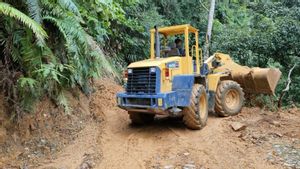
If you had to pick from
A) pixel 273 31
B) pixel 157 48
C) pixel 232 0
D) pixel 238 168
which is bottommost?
pixel 238 168

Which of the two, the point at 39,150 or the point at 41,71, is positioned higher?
the point at 41,71

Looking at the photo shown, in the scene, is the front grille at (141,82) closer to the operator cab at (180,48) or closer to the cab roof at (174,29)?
the operator cab at (180,48)

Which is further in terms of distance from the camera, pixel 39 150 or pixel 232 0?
pixel 232 0

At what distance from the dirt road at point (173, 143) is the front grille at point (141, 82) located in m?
0.96

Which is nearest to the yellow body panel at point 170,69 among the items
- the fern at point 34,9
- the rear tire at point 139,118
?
the rear tire at point 139,118

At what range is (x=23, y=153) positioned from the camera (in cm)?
575

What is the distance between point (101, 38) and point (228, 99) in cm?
362

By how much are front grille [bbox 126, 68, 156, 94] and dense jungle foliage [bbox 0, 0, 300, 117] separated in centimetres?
42

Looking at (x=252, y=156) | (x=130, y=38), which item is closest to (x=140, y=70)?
(x=252, y=156)

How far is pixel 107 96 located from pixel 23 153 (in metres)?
3.82

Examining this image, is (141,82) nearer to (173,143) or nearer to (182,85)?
(182,85)

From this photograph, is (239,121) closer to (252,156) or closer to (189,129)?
(189,129)

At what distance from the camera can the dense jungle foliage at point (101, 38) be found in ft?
18.0

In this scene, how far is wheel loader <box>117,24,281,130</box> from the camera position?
23.1 ft
